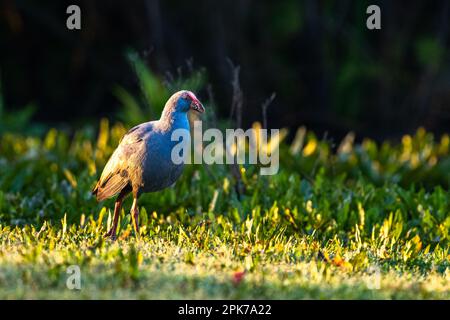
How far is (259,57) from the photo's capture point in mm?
16031

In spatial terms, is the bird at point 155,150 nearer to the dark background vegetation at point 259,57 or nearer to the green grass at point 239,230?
the green grass at point 239,230

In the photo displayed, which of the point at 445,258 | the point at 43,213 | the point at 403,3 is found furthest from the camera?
the point at 403,3

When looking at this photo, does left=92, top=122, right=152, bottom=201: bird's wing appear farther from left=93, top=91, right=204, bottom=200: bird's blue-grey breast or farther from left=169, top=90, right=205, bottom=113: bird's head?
left=169, top=90, right=205, bottom=113: bird's head

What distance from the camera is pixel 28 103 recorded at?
1708cm

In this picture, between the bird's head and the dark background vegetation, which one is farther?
the dark background vegetation

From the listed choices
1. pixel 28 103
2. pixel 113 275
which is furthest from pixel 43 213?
pixel 28 103

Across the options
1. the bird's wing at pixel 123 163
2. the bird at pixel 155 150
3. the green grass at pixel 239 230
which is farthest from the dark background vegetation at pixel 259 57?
the bird at pixel 155 150

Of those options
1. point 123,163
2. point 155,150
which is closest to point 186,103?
point 155,150

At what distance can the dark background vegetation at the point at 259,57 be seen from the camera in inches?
594

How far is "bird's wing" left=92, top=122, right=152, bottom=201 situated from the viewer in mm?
5949

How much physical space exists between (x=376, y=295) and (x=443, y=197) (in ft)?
9.65

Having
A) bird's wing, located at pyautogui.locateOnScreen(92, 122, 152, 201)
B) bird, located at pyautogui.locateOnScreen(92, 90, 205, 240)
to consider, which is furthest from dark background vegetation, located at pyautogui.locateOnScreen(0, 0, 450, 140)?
bird, located at pyautogui.locateOnScreen(92, 90, 205, 240)
